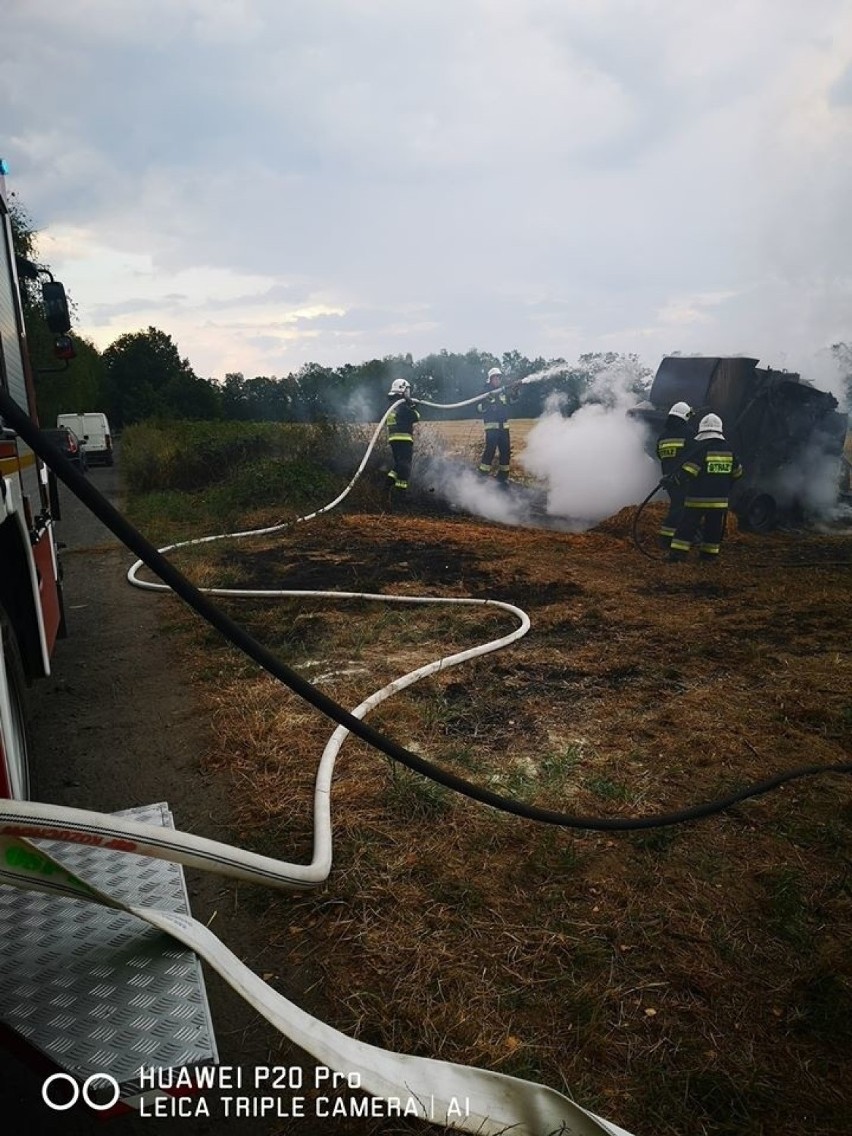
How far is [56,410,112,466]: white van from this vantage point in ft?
80.2

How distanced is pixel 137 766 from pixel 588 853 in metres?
2.19

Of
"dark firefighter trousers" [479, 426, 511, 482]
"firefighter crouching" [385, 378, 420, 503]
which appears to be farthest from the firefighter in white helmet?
"firefighter crouching" [385, 378, 420, 503]

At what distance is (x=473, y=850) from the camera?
283 cm

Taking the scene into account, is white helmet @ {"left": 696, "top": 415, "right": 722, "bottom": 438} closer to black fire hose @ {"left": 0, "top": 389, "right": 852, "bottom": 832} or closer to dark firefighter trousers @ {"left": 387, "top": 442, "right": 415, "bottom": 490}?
dark firefighter trousers @ {"left": 387, "top": 442, "right": 415, "bottom": 490}

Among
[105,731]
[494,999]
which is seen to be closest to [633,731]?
[494,999]

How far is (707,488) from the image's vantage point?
25.6 ft

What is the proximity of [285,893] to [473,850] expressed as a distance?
2.31 ft

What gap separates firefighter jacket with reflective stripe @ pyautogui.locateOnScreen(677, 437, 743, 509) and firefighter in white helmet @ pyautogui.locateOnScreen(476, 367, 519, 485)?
4546 millimetres

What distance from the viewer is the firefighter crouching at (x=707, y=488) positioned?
7762 mm

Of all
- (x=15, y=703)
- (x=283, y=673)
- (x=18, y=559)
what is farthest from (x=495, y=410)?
(x=283, y=673)

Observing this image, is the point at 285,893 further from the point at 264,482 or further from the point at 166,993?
the point at 264,482

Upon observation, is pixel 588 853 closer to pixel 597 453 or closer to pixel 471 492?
pixel 597 453

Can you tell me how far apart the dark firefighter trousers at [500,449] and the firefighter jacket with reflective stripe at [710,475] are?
14.9ft

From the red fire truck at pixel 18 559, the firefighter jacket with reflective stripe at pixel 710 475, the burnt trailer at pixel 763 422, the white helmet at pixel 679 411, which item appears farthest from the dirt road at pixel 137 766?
the burnt trailer at pixel 763 422
